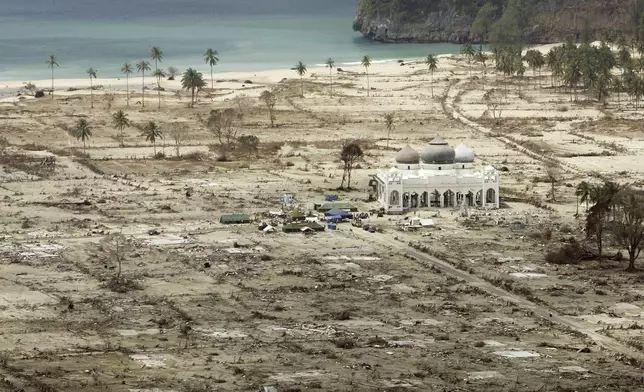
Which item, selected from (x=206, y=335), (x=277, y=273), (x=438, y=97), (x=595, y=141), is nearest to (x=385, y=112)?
(x=438, y=97)

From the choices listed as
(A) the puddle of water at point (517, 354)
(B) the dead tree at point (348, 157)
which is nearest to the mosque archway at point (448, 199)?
(B) the dead tree at point (348, 157)

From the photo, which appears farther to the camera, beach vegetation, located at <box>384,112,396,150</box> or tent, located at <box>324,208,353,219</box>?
beach vegetation, located at <box>384,112,396,150</box>

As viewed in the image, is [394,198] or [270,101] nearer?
[394,198]

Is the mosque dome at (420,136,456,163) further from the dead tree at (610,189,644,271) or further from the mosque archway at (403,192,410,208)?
the dead tree at (610,189,644,271)

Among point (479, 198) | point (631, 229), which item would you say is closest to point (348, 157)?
point (479, 198)

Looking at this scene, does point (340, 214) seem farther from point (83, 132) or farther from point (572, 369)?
point (83, 132)

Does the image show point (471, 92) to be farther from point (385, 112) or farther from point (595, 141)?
point (595, 141)

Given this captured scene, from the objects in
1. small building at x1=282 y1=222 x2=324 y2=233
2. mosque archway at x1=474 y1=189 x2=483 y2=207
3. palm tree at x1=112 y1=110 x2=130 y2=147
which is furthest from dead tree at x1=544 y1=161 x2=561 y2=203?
palm tree at x1=112 y1=110 x2=130 y2=147

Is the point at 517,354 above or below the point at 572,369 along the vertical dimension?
above
